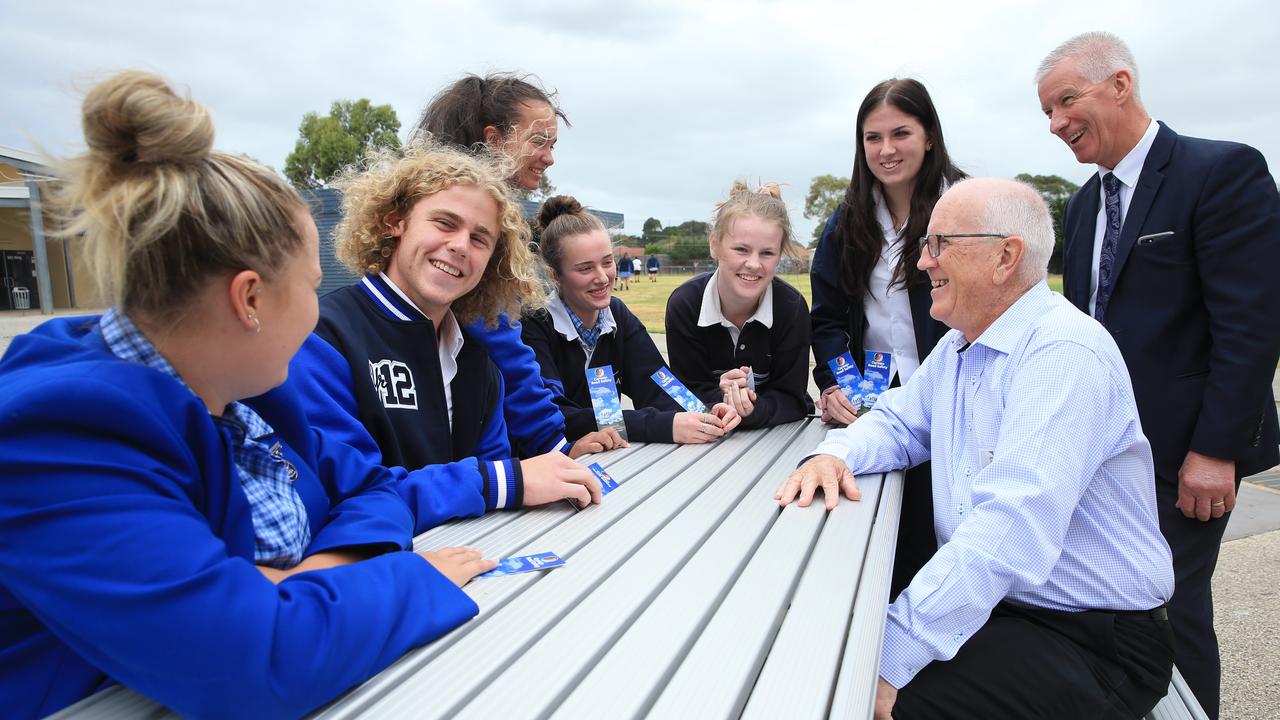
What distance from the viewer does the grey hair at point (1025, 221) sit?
2055mm

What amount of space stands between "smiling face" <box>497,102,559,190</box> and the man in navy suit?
6.73ft

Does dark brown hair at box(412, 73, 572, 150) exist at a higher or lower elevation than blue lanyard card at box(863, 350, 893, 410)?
higher

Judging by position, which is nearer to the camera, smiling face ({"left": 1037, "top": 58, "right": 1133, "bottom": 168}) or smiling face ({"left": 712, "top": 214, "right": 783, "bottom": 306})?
smiling face ({"left": 1037, "top": 58, "right": 1133, "bottom": 168})

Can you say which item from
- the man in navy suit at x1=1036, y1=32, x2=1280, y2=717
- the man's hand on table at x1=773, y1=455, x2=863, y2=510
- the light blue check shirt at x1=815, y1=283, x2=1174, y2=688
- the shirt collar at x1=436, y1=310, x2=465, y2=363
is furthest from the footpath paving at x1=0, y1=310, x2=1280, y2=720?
the man's hand on table at x1=773, y1=455, x2=863, y2=510

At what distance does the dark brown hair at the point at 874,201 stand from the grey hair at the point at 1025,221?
112 cm

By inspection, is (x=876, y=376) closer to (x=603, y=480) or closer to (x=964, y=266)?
(x=964, y=266)

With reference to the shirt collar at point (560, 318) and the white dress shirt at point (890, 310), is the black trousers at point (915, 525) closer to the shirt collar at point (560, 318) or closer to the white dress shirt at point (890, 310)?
the white dress shirt at point (890, 310)

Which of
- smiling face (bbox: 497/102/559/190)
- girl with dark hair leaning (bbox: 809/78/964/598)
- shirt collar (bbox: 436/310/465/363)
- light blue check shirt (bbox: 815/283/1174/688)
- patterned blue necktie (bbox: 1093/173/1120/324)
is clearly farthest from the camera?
girl with dark hair leaning (bbox: 809/78/964/598)

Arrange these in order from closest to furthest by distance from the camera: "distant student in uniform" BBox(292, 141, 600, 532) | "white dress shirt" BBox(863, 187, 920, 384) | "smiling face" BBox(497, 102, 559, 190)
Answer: "distant student in uniform" BBox(292, 141, 600, 532)
"smiling face" BBox(497, 102, 559, 190)
"white dress shirt" BBox(863, 187, 920, 384)

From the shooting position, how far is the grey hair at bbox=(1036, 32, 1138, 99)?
2869mm

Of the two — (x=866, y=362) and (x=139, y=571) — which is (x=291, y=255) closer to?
(x=139, y=571)

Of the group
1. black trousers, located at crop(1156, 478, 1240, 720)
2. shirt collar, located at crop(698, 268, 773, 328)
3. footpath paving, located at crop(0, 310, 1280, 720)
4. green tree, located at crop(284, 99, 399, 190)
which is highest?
green tree, located at crop(284, 99, 399, 190)

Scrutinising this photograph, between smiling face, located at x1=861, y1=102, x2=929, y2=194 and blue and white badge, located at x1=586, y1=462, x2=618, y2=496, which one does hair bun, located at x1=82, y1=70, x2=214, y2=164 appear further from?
smiling face, located at x1=861, y1=102, x2=929, y2=194

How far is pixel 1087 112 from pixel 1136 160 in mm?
262
